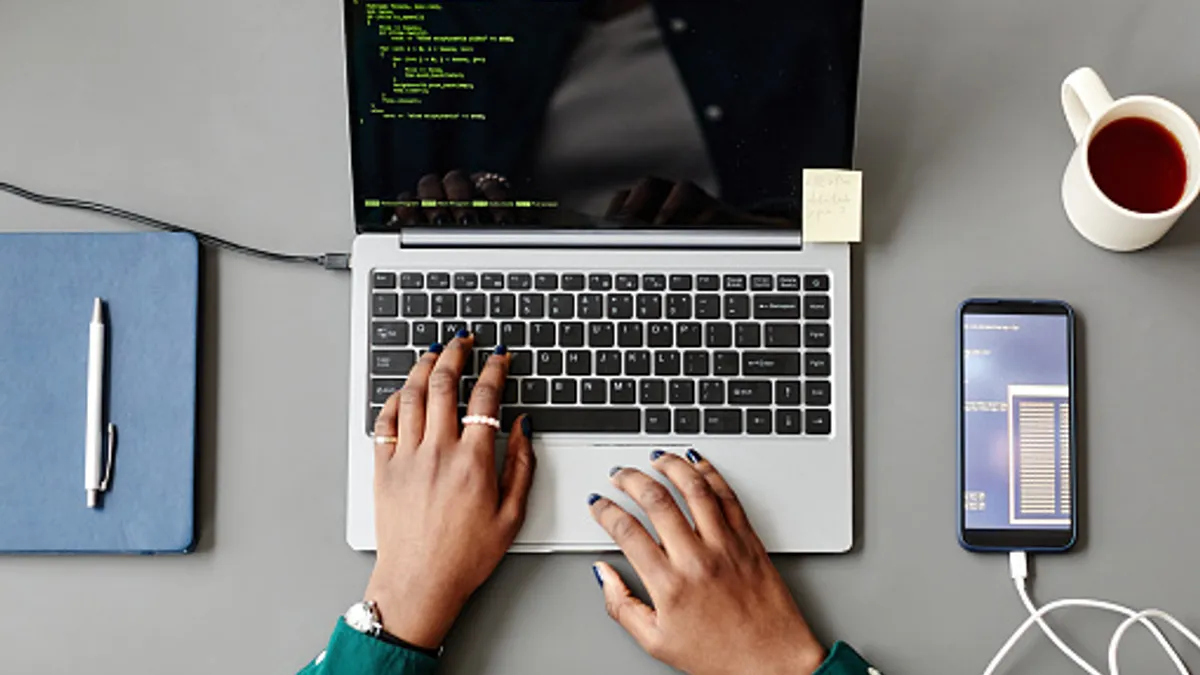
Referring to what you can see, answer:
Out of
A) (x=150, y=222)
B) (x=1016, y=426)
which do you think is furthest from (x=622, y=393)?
(x=150, y=222)

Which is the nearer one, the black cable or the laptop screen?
the laptop screen

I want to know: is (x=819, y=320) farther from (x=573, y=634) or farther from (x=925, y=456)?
(x=573, y=634)

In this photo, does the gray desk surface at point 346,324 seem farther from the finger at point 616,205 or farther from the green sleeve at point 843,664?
the finger at point 616,205

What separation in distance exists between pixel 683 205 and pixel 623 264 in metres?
0.07

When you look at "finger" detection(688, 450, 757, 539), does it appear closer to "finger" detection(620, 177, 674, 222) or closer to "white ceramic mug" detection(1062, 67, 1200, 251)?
"finger" detection(620, 177, 674, 222)

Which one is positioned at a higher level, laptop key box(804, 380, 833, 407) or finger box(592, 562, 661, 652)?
Answer: laptop key box(804, 380, 833, 407)

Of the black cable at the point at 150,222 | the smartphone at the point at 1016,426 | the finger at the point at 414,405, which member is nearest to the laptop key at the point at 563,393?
the finger at the point at 414,405

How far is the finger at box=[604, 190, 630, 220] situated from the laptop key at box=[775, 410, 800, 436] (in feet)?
0.70

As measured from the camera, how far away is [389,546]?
79cm

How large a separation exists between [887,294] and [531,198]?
317mm

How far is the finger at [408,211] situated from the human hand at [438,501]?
0.11m

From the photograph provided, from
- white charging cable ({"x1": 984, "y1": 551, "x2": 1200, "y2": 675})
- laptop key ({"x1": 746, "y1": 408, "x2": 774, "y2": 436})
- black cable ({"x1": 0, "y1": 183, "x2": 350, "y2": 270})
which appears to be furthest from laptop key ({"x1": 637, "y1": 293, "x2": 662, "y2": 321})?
white charging cable ({"x1": 984, "y1": 551, "x2": 1200, "y2": 675})

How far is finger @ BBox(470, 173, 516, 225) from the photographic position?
80cm

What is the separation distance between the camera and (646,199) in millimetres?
810
